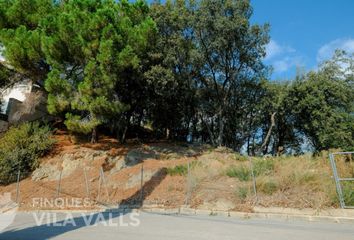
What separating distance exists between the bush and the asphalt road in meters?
8.51

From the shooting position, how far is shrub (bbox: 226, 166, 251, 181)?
12.8 m

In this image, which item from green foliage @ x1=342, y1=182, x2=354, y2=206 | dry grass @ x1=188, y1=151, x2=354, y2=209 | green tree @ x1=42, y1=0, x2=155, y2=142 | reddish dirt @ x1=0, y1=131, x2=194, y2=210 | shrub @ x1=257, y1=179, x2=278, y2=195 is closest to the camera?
green foliage @ x1=342, y1=182, x2=354, y2=206

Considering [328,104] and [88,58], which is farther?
[328,104]

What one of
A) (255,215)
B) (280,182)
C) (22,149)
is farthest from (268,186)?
(22,149)

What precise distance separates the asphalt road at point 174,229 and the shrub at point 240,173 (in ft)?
10.1

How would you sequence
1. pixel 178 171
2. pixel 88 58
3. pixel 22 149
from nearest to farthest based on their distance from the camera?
pixel 178 171
pixel 88 58
pixel 22 149

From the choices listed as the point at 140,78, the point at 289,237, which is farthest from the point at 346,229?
the point at 140,78

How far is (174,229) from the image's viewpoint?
813 centimetres

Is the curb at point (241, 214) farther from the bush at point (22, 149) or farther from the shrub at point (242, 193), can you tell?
the bush at point (22, 149)

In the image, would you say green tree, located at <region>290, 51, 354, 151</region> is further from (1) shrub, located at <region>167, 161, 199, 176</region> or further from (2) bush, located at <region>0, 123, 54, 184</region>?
(2) bush, located at <region>0, 123, 54, 184</region>

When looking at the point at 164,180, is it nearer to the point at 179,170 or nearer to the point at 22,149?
the point at 179,170

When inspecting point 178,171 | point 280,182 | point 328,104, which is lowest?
point 280,182

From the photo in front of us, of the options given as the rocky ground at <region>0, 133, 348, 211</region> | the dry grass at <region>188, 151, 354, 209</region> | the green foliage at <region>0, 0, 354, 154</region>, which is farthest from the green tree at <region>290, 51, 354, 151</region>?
the dry grass at <region>188, 151, 354, 209</region>

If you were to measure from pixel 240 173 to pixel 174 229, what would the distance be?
563cm
